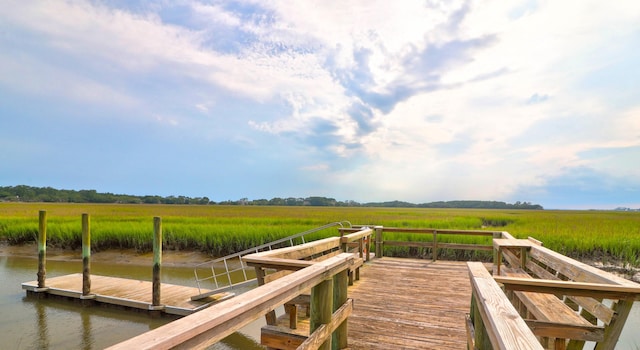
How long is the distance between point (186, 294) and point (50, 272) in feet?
30.8

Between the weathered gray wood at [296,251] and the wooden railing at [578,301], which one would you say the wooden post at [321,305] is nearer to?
the weathered gray wood at [296,251]

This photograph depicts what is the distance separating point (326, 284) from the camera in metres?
3.25

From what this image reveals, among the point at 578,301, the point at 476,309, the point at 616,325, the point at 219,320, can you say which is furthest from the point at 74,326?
the point at 616,325

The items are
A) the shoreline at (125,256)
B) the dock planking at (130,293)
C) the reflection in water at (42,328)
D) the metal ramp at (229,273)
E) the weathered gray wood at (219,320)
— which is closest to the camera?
the weathered gray wood at (219,320)

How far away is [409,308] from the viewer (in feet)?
18.7

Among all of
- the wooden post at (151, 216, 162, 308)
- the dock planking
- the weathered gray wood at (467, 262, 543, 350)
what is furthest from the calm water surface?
the weathered gray wood at (467, 262, 543, 350)

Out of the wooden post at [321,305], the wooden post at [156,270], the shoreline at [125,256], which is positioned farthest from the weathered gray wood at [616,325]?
the shoreline at [125,256]

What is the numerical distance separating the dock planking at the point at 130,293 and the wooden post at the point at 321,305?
6.32 m

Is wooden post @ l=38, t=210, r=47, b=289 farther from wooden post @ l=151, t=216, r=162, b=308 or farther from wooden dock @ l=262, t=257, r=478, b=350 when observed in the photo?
wooden dock @ l=262, t=257, r=478, b=350

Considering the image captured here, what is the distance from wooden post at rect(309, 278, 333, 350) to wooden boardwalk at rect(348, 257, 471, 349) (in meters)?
1.37

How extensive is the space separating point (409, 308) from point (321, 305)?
2.99 metres

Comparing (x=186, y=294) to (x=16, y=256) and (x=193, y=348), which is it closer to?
(x=193, y=348)

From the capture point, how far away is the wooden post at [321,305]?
321cm

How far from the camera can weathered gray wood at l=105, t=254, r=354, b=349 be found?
4.36 ft
